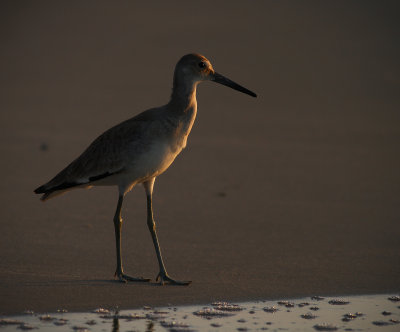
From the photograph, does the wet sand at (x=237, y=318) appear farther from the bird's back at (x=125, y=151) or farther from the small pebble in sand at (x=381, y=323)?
the bird's back at (x=125, y=151)

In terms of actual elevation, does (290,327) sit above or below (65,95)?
below

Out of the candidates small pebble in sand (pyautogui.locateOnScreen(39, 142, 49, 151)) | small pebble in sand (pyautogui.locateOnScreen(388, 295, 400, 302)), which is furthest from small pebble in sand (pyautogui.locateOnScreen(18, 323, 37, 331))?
small pebble in sand (pyautogui.locateOnScreen(39, 142, 49, 151))

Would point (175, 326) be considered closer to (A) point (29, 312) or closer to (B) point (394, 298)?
(A) point (29, 312)

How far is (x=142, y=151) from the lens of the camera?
6.48 m

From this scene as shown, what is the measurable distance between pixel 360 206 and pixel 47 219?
10.9 feet

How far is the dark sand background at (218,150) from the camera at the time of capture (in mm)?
6449

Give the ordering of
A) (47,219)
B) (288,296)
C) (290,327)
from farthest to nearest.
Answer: (47,219) → (288,296) → (290,327)

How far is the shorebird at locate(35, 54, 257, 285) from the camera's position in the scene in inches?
255

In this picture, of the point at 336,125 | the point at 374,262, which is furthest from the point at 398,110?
the point at 374,262

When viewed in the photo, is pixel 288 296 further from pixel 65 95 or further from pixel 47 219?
pixel 65 95

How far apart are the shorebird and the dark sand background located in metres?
0.55

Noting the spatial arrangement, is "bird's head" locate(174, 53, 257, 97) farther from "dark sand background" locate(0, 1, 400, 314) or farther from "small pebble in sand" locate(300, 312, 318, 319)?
"small pebble in sand" locate(300, 312, 318, 319)

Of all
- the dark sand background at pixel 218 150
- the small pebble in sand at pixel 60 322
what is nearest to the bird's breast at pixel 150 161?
the dark sand background at pixel 218 150

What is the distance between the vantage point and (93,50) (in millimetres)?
18688
